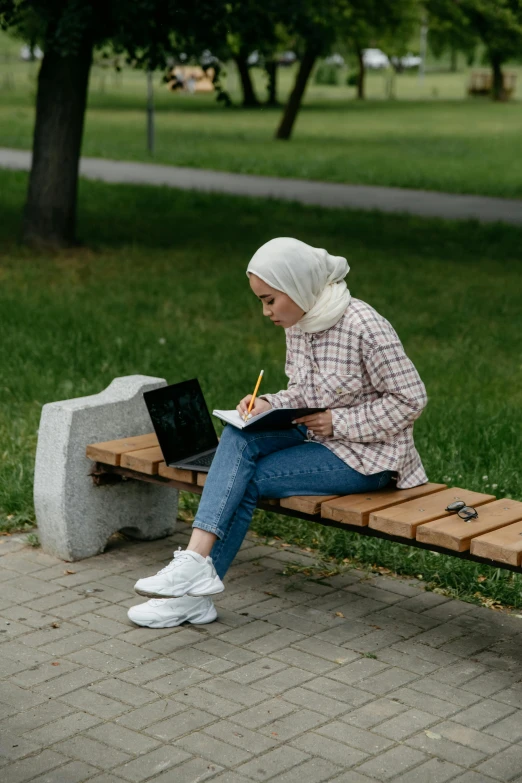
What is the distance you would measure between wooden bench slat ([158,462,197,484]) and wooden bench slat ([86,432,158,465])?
23 centimetres

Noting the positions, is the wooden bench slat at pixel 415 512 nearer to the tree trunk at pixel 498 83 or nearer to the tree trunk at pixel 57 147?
the tree trunk at pixel 57 147

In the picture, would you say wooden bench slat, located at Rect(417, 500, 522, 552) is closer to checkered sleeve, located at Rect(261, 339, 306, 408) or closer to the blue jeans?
the blue jeans

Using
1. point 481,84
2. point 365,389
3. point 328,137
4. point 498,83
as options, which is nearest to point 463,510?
point 365,389

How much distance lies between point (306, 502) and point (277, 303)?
72 centimetres

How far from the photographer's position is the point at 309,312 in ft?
15.1

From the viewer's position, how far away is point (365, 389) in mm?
4684

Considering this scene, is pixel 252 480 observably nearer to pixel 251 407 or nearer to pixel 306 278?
pixel 251 407

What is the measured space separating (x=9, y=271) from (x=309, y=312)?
7721mm

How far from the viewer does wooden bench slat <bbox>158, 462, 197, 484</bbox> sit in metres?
4.88

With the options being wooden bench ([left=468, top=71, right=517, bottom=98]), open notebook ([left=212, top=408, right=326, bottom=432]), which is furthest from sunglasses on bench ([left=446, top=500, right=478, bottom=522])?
wooden bench ([left=468, top=71, right=517, bottom=98])

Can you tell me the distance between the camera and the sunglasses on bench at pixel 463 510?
14.3 feet

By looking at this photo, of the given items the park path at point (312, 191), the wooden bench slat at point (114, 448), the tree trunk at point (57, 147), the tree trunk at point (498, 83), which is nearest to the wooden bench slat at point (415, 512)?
the wooden bench slat at point (114, 448)

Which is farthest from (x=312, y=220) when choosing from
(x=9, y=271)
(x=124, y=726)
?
(x=124, y=726)

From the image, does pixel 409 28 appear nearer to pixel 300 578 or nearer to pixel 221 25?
pixel 221 25
